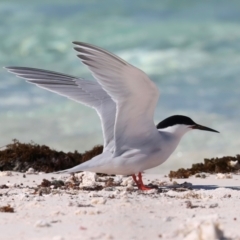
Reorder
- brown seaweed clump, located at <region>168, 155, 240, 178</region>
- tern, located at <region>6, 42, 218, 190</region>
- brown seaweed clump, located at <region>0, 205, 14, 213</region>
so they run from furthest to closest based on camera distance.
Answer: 1. brown seaweed clump, located at <region>168, 155, 240, 178</region>
2. tern, located at <region>6, 42, 218, 190</region>
3. brown seaweed clump, located at <region>0, 205, 14, 213</region>

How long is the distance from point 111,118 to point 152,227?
3.73 meters

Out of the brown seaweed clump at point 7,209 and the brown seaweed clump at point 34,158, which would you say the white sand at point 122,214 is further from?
the brown seaweed clump at point 34,158

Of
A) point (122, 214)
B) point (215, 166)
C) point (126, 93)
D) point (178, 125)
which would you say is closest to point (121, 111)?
point (126, 93)

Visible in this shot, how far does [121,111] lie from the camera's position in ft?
26.2

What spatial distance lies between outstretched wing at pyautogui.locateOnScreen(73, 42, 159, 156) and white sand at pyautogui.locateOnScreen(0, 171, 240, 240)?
0.74 m

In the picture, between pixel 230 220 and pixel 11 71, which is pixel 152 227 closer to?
pixel 230 220

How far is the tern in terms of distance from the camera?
7.55m

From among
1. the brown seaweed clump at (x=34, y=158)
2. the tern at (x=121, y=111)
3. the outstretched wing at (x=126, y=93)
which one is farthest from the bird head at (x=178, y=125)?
the brown seaweed clump at (x=34, y=158)

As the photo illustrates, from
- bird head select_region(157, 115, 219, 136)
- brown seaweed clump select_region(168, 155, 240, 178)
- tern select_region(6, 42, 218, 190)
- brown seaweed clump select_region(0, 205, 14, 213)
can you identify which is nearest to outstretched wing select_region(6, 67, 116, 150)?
tern select_region(6, 42, 218, 190)

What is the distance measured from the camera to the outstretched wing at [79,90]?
8820 mm

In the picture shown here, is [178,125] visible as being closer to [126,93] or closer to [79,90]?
[126,93]

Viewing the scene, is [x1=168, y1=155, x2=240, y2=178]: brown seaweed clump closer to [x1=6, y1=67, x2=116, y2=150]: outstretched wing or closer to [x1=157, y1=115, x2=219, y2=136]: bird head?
[x1=157, y1=115, x2=219, y2=136]: bird head

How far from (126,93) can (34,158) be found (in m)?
5.19

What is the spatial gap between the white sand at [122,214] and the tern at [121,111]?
42 centimetres
